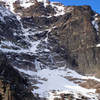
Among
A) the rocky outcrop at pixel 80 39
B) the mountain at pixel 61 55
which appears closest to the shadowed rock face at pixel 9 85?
the mountain at pixel 61 55

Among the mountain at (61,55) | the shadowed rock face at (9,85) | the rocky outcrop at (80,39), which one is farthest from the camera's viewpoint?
the rocky outcrop at (80,39)

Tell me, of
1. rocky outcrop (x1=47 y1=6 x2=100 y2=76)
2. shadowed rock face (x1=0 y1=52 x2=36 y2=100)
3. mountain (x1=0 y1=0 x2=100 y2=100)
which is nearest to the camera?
shadowed rock face (x1=0 y1=52 x2=36 y2=100)

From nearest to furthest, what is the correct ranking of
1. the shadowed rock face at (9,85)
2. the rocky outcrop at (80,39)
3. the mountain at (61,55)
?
the shadowed rock face at (9,85) < the mountain at (61,55) < the rocky outcrop at (80,39)

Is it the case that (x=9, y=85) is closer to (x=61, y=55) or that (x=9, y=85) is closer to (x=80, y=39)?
(x=61, y=55)

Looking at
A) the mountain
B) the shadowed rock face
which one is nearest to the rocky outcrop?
the mountain

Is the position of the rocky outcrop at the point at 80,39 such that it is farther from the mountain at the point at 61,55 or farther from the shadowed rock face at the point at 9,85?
the shadowed rock face at the point at 9,85

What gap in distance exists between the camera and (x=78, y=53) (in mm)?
180500

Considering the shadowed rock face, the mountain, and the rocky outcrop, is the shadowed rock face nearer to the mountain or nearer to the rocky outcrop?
the mountain

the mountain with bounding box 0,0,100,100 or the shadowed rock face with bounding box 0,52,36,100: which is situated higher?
the mountain with bounding box 0,0,100,100

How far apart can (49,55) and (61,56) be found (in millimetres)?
8623

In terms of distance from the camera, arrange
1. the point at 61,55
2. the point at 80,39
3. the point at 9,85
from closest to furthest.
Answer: the point at 9,85, the point at 61,55, the point at 80,39

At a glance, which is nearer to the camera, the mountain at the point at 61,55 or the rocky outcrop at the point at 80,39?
the mountain at the point at 61,55

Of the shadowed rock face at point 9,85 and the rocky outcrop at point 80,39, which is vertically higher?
the rocky outcrop at point 80,39

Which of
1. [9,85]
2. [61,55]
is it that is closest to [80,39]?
[61,55]
